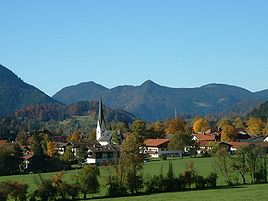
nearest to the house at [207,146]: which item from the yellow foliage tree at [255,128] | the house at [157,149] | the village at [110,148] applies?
the village at [110,148]

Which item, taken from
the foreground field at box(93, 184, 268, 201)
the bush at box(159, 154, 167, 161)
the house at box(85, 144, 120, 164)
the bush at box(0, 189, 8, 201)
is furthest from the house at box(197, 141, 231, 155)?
the bush at box(0, 189, 8, 201)

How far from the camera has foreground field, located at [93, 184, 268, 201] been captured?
142 ft

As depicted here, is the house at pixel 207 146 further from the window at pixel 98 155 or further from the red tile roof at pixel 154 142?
the window at pixel 98 155

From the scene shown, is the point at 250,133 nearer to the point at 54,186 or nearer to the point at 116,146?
the point at 116,146

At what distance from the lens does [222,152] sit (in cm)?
5841

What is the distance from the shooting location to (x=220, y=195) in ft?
151

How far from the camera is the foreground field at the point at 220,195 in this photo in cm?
4341

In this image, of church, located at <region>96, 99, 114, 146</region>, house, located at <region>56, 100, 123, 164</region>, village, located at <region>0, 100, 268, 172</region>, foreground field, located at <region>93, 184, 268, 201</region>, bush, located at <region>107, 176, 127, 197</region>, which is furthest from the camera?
church, located at <region>96, 99, 114, 146</region>

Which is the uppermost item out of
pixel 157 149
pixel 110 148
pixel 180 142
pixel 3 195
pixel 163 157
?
pixel 180 142

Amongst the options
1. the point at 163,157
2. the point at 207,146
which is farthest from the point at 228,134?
the point at 163,157

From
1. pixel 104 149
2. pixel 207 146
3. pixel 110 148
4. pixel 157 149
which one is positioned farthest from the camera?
pixel 157 149

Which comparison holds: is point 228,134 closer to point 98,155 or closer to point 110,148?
point 110,148

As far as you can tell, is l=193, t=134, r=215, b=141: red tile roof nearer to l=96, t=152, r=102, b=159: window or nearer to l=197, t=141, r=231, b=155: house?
l=197, t=141, r=231, b=155: house

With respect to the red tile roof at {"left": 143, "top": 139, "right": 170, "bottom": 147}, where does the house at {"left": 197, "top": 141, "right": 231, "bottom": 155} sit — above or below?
below
